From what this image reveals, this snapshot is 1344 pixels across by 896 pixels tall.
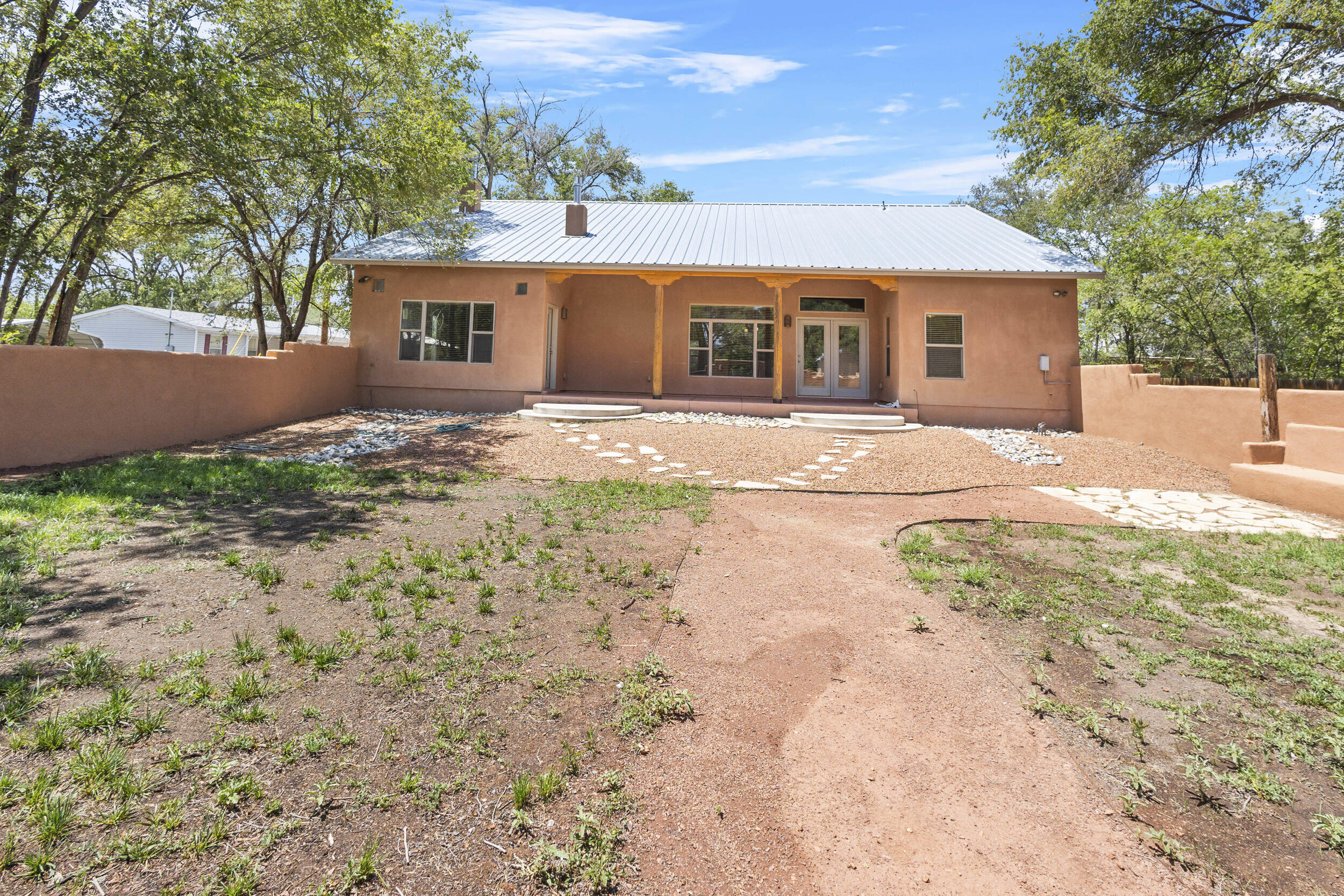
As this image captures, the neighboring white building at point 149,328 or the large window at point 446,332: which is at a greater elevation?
the neighboring white building at point 149,328

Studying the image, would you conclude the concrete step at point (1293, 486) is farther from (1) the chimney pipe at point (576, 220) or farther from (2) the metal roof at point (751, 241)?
(1) the chimney pipe at point (576, 220)

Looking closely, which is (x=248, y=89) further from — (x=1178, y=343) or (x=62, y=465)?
(x=1178, y=343)

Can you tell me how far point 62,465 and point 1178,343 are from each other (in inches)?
954

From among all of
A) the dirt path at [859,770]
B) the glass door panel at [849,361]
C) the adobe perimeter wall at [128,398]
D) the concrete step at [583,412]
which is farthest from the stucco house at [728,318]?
the dirt path at [859,770]

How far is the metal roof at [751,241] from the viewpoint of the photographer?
43.3 feet

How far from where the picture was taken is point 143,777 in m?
2.25

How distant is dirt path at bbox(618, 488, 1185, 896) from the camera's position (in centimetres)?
205

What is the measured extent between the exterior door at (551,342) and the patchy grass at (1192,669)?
10626 millimetres

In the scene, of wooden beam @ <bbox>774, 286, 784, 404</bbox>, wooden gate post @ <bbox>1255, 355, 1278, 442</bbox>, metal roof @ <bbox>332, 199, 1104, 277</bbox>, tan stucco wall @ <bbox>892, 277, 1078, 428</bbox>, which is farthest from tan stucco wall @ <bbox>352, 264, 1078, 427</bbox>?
wooden gate post @ <bbox>1255, 355, 1278, 442</bbox>

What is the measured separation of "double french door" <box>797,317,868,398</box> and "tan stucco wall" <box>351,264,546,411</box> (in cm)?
648

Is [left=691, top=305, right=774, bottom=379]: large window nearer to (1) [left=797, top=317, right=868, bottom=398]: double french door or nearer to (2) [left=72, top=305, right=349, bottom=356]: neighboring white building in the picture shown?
(1) [left=797, top=317, right=868, bottom=398]: double french door

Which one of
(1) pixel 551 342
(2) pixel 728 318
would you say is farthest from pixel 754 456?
(1) pixel 551 342

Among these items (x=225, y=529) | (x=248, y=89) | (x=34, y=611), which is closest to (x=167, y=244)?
(x=248, y=89)

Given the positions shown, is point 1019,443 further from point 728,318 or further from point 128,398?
point 128,398
